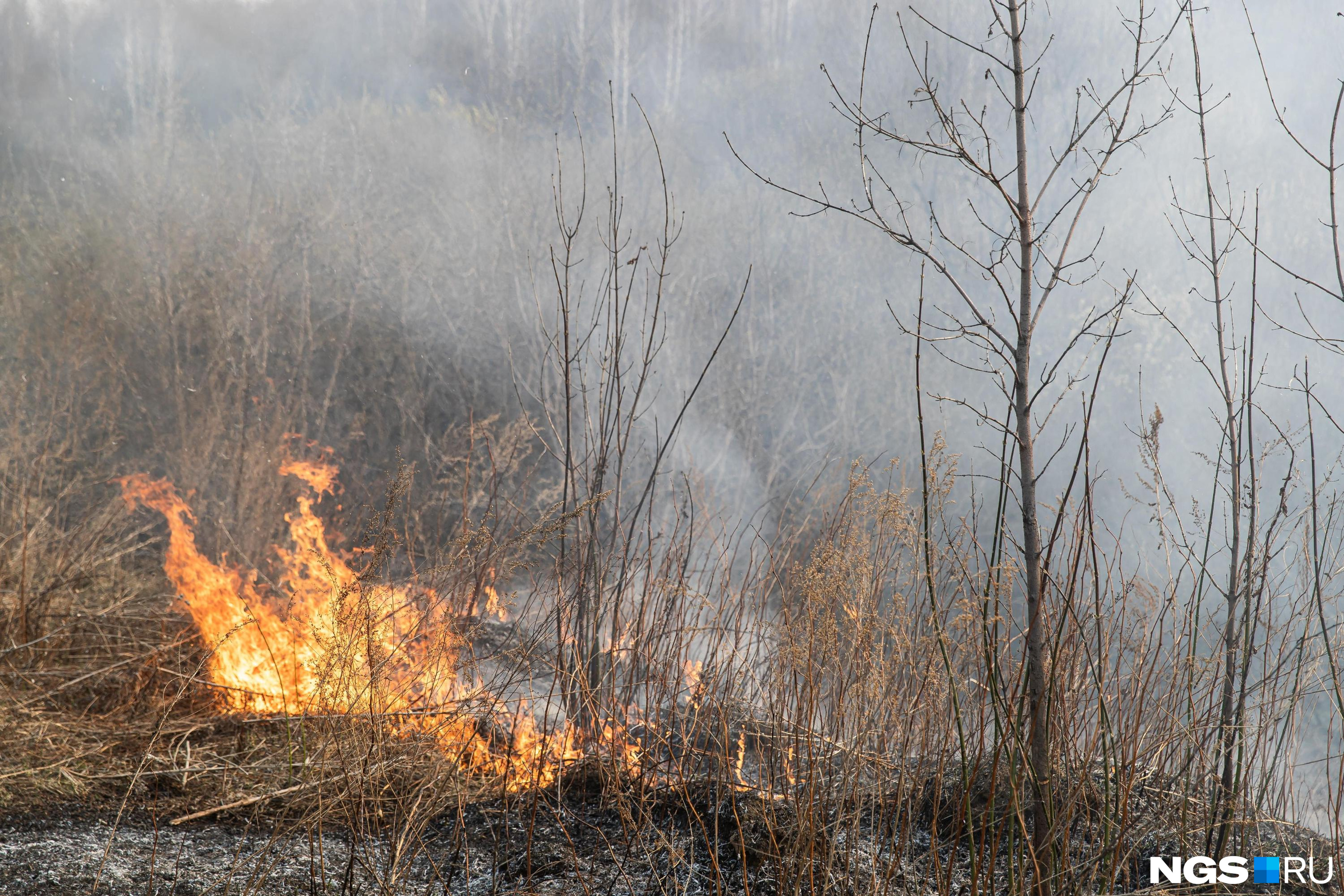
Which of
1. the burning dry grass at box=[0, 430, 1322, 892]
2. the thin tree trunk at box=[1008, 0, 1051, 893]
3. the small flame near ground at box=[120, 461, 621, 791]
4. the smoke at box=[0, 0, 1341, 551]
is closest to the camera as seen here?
the thin tree trunk at box=[1008, 0, 1051, 893]

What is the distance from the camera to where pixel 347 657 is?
4.96 ft

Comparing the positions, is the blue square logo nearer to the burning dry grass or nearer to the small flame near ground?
the burning dry grass

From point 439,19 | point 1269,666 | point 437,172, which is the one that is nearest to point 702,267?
point 437,172

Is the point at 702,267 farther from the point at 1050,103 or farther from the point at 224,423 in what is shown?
the point at 224,423

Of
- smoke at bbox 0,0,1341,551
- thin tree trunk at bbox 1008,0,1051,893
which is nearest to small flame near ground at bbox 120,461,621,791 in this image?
thin tree trunk at bbox 1008,0,1051,893

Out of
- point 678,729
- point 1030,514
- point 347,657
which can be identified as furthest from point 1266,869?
point 347,657

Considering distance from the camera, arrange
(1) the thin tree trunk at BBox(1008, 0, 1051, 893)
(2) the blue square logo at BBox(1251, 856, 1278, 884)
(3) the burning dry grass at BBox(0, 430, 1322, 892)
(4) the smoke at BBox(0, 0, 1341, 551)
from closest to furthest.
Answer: (1) the thin tree trunk at BBox(1008, 0, 1051, 893)
(3) the burning dry grass at BBox(0, 430, 1322, 892)
(2) the blue square logo at BBox(1251, 856, 1278, 884)
(4) the smoke at BBox(0, 0, 1341, 551)

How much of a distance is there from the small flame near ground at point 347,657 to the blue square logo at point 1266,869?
1.44 meters

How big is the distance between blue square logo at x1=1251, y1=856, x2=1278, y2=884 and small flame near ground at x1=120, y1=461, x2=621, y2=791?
1.44 m

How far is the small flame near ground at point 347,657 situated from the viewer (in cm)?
174

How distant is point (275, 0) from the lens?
970 cm

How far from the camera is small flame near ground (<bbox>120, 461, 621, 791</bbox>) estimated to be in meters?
1.74

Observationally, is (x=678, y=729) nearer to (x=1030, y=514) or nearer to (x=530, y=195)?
(x=1030, y=514)

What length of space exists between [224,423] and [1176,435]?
365 inches
